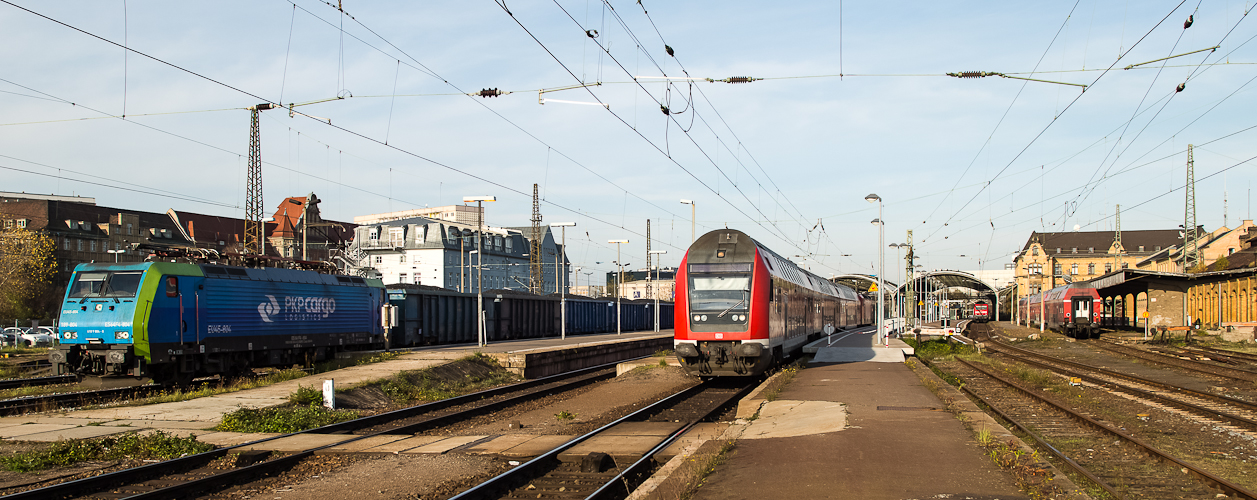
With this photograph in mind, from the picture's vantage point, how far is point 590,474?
1018cm

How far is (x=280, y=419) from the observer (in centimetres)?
1372

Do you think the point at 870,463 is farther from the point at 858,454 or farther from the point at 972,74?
the point at 972,74

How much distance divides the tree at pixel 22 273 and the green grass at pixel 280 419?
1769 inches

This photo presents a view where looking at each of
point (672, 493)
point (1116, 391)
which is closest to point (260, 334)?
point (672, 493)

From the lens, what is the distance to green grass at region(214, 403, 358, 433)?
13352 mm

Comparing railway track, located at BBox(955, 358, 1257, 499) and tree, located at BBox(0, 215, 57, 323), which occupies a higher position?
Answer: tree, located at BBox(0, 215, 57, 323)

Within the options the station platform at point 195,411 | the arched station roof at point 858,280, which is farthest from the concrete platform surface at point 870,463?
the arched station roof at point 858,280

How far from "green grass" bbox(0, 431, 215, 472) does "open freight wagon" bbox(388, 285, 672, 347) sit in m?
20.5

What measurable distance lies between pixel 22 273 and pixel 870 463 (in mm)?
57899

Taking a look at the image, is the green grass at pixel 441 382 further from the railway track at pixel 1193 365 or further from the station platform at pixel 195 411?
the railway track at pixel 1193 365

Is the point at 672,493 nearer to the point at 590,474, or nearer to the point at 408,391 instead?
the point at 590,474

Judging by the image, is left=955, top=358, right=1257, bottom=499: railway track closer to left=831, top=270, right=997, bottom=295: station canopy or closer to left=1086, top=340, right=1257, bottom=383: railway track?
left=1086, top=340, right=1257, bottom=383: railway track

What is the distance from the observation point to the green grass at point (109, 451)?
10453 mm

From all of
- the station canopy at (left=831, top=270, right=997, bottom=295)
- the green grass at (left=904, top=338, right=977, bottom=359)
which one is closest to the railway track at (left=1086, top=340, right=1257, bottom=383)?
the green grass at (left=904, top=338, right=977, bottom=359)
